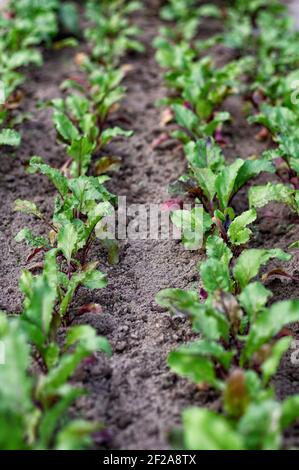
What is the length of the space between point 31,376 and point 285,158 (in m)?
1.79

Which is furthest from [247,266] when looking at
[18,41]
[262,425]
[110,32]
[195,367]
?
[110,32]

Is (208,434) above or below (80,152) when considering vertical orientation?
below

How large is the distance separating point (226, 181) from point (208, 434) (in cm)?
147

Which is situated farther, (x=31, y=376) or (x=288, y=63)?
(x=288, y=63)

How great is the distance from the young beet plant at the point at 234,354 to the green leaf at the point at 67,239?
1.63ft

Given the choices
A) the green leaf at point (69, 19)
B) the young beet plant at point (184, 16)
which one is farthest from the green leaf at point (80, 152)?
the green leaf at point (69, 19)

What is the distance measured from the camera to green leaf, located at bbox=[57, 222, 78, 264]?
2.50 metres

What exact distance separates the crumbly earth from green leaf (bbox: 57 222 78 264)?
201 millimetres

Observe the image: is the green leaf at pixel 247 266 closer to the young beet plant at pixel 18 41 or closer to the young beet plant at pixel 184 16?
the young beet plant at pixel 18 41

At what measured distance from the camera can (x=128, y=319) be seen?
8.21 ft

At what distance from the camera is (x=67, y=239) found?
2.51 meters

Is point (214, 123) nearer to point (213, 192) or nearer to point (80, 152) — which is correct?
point (213, 192)
